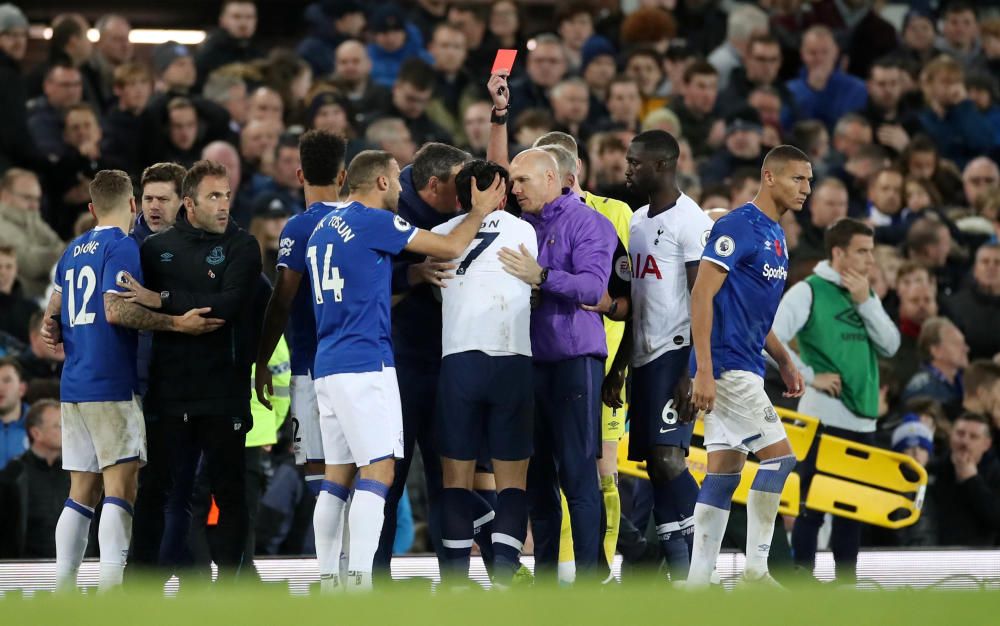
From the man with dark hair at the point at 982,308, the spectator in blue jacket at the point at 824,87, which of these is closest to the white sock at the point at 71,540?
the man with dark hair at the point at 982,308

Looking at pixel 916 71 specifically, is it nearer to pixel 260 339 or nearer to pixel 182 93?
pixel 182 93

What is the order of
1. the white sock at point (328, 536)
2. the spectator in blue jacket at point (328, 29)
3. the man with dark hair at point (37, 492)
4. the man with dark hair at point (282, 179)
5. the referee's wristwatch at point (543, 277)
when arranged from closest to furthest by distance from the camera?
the white sock at point (328, 536)
the referee's wristwatch at point (543, 277)
the man with dark hair at point (37, 492)
the man with dark hair at point (282, 179)
the spectator in blue jacket at point (328, 29)

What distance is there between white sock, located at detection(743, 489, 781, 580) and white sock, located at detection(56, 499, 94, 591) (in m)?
3.37

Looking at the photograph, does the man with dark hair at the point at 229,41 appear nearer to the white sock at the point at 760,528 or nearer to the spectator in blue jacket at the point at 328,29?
the spectator in blue jacket at the point at 328,29

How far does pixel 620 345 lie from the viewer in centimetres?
857

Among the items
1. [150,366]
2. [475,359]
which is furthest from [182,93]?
[475,359]

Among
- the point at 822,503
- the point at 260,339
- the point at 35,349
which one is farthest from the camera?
the point at 35,349

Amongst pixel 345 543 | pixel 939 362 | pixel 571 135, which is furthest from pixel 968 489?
pixel 345 543

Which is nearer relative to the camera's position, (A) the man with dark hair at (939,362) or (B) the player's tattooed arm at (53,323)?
(B) the player's tattooed arm at (53,323)

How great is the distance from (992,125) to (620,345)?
9345 millimetres

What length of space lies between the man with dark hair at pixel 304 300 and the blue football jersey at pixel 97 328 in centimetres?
71

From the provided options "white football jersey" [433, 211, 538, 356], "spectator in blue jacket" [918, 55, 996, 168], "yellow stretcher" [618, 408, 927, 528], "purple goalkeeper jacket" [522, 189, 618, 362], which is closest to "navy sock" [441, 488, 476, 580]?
"white football jersey" [433, 211, 538, 356]

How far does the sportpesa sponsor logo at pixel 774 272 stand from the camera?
8.14 meters

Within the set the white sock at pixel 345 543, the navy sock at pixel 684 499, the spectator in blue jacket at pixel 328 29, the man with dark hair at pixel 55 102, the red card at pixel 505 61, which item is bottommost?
the white sock at pixel 345 543
